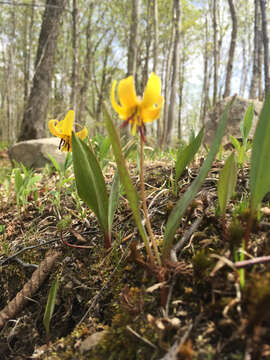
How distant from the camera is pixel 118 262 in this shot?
3.74 ft

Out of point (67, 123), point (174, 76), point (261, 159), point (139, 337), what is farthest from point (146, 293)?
point (174, 76)

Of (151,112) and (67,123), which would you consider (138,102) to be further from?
(67,123)

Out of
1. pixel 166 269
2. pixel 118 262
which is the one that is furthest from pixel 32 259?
pixel 166 269

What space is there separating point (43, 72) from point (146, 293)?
6645mm

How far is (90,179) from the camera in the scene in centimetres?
115

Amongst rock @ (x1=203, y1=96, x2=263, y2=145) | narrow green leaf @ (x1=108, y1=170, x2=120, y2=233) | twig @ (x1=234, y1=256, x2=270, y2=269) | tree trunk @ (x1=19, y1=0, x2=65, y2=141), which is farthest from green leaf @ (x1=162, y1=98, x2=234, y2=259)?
tree trunk @ (x1=19, y1=0, x2=65, y2=141)

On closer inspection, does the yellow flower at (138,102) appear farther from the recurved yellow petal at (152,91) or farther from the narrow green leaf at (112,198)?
the narrow green leaf at (112,198)

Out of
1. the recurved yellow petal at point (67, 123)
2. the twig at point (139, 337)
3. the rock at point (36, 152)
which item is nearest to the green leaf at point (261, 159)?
the twig at point (139, 337)

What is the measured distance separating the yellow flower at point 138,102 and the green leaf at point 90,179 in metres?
0.32

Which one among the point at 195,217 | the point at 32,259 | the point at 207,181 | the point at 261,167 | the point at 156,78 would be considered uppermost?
the point at 156,78

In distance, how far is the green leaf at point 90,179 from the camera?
111cm

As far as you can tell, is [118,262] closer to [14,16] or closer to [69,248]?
[69,248]

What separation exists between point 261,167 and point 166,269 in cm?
49

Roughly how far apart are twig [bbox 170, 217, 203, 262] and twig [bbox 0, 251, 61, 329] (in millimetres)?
671
